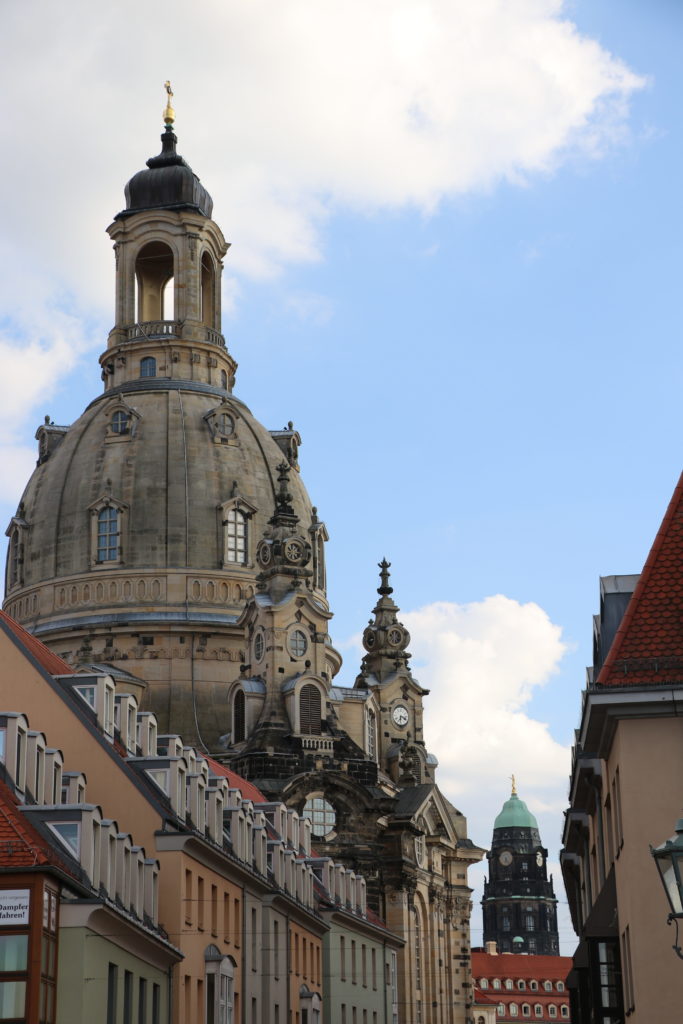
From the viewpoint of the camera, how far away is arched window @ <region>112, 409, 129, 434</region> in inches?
4274

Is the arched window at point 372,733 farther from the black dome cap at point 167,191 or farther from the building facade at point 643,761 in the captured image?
the building facade at point 643,761

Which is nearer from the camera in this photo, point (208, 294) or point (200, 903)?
point (200, 903)

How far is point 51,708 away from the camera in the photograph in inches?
1767

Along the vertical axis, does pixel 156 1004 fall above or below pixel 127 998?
above

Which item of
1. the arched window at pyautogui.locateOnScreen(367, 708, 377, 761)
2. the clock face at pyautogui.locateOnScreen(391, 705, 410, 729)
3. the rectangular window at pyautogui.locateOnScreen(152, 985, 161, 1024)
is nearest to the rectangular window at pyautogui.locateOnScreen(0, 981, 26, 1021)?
the rectangular window at pyautogui.locateOnScreen(152, 985, 161, 1024)

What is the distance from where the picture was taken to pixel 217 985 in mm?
48062

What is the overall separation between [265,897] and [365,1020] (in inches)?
810

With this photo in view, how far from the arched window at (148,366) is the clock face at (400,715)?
2600cm

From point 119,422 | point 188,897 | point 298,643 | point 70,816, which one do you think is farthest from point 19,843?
point 119,422

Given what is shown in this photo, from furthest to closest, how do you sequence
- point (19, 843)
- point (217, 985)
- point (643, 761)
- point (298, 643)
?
point (298, 643) < point (217, 985) < point (19, 843) < point (643, 761)

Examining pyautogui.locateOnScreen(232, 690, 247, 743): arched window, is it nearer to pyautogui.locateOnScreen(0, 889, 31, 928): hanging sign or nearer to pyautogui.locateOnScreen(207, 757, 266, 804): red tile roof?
pyautogui.locateOnScreen(207, 757, 266, 804): red tile roof

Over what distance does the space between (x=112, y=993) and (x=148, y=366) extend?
79.9 metres

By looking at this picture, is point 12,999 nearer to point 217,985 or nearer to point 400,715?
point 217,985

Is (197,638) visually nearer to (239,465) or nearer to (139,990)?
(239,465)
